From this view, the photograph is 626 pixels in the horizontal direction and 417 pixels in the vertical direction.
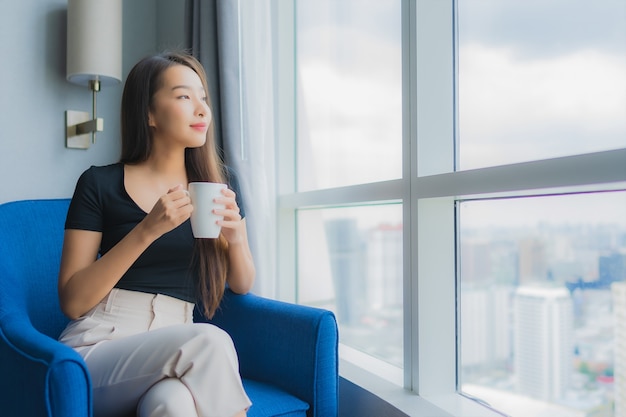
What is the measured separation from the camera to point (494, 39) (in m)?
1.36

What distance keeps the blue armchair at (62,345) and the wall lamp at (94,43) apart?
614mm

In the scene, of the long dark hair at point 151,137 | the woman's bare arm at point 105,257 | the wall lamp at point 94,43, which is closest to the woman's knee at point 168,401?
the woman's bare arm at point 105,257

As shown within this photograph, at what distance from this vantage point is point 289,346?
139 centimetres

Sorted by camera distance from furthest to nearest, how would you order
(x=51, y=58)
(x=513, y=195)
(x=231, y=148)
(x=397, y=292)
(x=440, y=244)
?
(x=51, y=58)
(x=231, y=148)
(x=397, y=292)
(x=440, y=244)
(x=513, y=195)

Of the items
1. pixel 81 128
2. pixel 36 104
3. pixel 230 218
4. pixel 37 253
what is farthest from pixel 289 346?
pixel 36 104

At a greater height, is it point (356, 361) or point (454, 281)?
point (454, 281)

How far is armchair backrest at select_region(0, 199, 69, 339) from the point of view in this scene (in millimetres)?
1607

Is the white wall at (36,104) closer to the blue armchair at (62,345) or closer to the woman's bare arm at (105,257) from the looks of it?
the blue armchair at (62,345)

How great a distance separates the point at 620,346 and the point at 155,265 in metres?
1.04

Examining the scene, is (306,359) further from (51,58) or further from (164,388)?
(51,58)

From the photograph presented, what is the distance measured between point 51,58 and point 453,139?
1.66 metres

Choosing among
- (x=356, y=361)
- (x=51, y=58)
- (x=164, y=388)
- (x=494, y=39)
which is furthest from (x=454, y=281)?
(x=51, y=58)

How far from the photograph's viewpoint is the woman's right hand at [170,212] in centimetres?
121

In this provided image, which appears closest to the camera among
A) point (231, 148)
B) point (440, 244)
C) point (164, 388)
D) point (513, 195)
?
point (164, 388)
